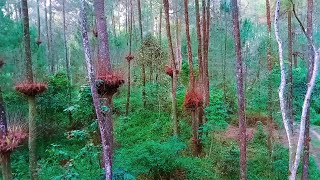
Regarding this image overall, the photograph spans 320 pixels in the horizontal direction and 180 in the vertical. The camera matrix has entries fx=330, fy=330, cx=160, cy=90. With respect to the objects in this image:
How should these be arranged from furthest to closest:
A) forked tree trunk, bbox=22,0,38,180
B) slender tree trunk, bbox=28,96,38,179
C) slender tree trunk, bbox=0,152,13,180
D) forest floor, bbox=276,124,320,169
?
forest floor, bbox=276,124,320,169 < slender tree trunk, bbox=28,96,38,179 < forked tree trunk, bbox=22,0,38,180 < slender tree trunk, bbox=0,152,13,180

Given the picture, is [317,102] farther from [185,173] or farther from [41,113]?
[41,113]

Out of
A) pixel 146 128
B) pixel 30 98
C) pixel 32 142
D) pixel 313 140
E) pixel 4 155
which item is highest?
pixel 30 98

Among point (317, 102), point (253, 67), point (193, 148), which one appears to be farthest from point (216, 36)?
point (193, 148)

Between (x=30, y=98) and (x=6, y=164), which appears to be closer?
(x=6, y=164)

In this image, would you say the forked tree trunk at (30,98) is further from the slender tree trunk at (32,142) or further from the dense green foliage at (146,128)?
the dense green foliage at (146,128)

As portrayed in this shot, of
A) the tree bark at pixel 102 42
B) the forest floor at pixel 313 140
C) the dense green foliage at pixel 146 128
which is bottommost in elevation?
the forest floor at pixel 313 140

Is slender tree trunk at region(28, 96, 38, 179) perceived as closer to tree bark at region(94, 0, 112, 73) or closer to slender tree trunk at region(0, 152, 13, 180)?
slender tree trunk at region(0, 152, 13, 180)

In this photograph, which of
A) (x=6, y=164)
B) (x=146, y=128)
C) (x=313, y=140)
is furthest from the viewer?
(x=313, y=140)

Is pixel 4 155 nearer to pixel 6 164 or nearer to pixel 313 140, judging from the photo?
pixel 6 164

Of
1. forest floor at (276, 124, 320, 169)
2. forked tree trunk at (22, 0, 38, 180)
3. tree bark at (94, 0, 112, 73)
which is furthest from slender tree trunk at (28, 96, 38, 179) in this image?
forest floor at (276, 124, 320, 169)

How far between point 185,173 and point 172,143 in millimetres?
1244

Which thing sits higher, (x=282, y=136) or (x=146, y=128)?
(x=146, y=128)

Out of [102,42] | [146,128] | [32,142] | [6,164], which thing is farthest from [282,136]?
[6,164]

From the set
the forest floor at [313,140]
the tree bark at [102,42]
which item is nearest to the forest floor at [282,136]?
the forest floor at [313,140]
